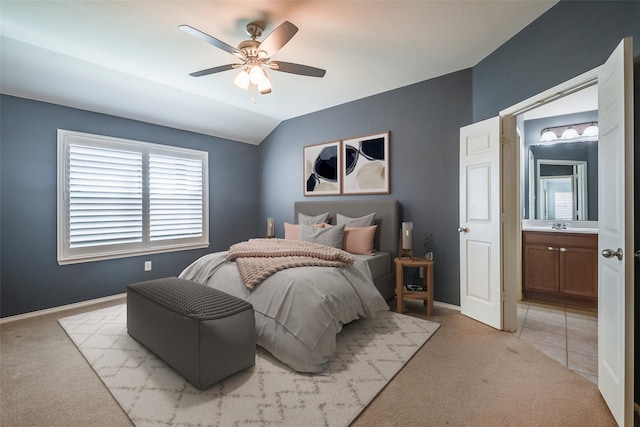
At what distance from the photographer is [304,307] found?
6.96 ft

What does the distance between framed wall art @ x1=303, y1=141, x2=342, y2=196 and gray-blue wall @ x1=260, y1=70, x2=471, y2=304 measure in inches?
8.8

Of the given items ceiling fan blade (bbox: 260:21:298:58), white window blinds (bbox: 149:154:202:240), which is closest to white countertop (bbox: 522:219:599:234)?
ceiling fan blade (bbox: 260:21:298:58)

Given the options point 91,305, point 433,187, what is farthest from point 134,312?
point 433,187

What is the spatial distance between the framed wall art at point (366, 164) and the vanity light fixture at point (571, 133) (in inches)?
96.8

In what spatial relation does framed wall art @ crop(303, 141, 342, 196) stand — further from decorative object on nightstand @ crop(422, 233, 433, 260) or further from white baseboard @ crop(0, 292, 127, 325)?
white baseboard @ crop(0, 292, 127, 325)

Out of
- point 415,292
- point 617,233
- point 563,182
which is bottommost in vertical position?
point 415,292

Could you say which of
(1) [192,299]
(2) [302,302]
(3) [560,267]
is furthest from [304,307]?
(3) [560,267]

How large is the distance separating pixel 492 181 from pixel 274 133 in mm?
3915

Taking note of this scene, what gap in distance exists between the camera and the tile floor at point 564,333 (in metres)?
2.25

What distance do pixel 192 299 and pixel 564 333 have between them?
3.47 meters

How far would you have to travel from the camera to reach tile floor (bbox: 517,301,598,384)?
88.6 inches

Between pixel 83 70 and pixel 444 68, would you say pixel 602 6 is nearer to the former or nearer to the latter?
pixel 444 68

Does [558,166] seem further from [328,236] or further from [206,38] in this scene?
[206,38]

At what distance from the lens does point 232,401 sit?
5.68ft
